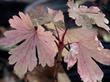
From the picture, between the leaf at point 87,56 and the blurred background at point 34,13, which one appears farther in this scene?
the blurred background at point 34,13

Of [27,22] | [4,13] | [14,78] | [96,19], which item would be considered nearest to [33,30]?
[27,22]

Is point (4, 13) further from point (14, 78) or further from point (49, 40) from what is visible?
point (49, 40)

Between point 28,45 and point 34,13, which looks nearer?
point 28,45

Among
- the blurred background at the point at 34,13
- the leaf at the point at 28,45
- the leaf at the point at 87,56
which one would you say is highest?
the leaf at the point at 28,45

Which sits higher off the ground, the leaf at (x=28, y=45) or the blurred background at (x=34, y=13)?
the leaf at (x=28, y=45)
